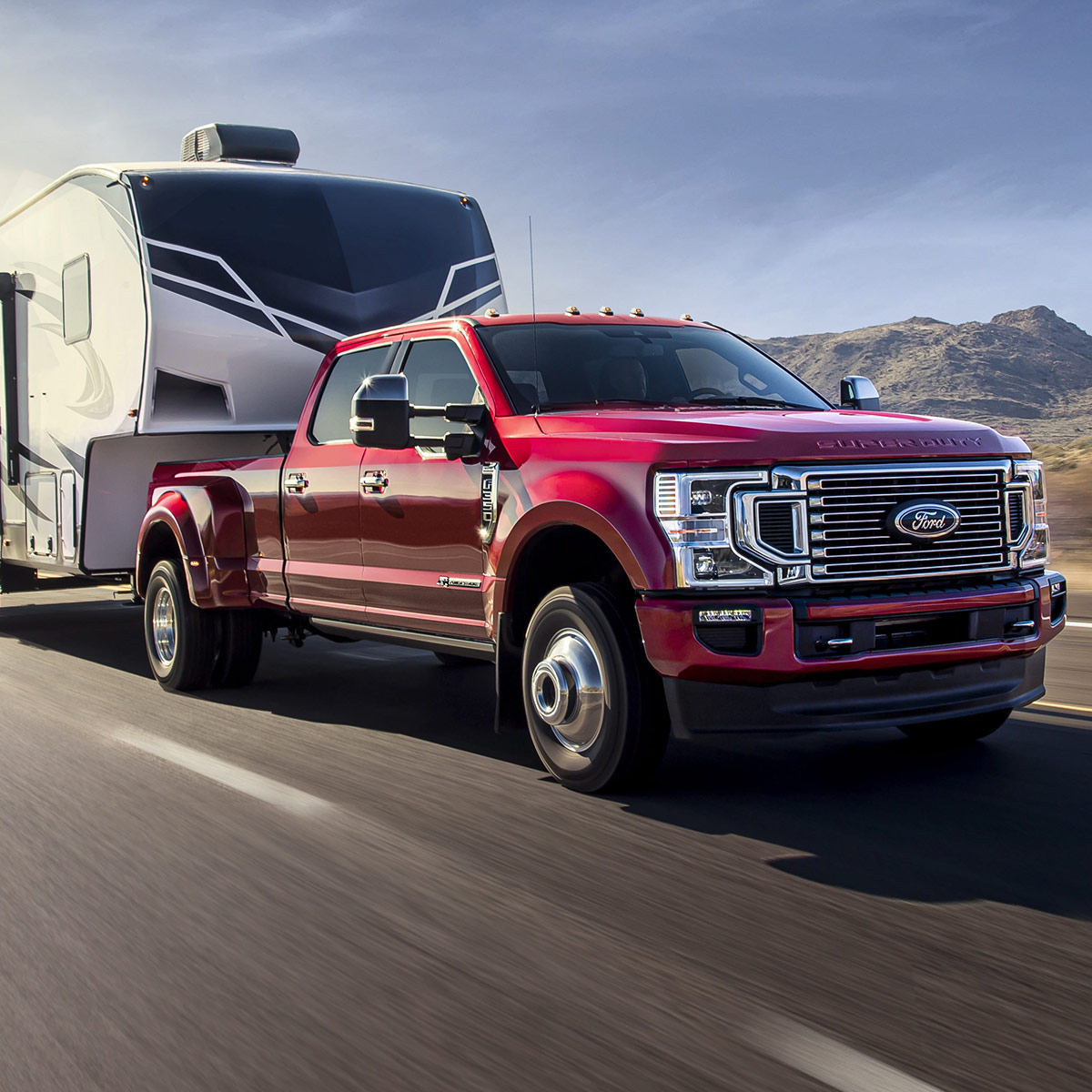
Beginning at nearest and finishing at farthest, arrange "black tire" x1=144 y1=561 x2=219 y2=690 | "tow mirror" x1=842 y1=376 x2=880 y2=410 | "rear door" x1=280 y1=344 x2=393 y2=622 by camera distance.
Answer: "tow mirror" x1=842 y1=376 x2=880 y2=410 → "rear door" x1=280 y1=344 x2=393 y2=622 → "black tire" x1=144 y1=561 x2=219 y2=690

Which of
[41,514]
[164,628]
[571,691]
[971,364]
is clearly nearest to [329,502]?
[164,628]

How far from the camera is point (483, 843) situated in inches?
188

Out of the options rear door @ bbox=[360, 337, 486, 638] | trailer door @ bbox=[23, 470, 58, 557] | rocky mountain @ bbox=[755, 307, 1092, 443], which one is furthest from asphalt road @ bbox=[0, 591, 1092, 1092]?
rocky mountain @ bbox=[755, 307, 1092, 443]

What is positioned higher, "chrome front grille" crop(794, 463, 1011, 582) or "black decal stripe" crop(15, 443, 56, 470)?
"black decal stripe" crop(15, 443, 56, 470)

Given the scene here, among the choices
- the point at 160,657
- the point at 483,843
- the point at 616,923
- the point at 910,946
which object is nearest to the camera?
the point at 910,946

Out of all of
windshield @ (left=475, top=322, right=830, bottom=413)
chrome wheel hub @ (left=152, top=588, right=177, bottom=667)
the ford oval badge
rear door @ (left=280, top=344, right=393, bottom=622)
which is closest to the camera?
the ford oval badge

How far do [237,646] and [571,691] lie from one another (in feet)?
12.4

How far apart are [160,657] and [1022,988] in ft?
21.9

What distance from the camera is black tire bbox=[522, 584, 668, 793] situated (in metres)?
5.24

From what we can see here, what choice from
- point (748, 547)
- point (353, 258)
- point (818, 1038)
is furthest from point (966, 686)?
point (353, 258)

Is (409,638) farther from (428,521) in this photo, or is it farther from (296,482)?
(296,482)

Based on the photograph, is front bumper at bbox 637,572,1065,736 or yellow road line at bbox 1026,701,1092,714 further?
yellow road line at bbox 1026,701,1092,714

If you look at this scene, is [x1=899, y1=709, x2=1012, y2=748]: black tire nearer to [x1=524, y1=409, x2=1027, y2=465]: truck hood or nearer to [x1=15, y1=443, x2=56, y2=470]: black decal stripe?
[x1=524, y1=409, x2=1027, y2=465]: truck hood

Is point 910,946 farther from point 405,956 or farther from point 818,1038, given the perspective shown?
point 405,956
